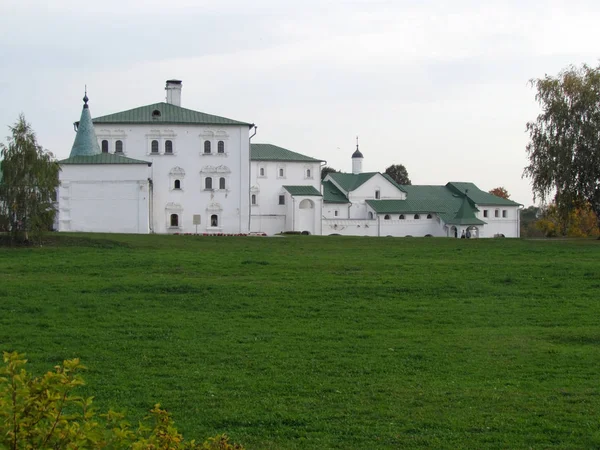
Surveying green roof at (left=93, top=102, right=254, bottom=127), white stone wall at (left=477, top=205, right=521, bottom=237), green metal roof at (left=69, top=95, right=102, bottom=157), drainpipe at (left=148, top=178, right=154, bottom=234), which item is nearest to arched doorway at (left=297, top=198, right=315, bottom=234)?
green roof at (left=93, top=102, right=254, bottom=127)

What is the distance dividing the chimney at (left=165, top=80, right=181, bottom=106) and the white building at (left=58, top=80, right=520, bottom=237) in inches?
3.0

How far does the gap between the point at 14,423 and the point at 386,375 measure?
7216mm

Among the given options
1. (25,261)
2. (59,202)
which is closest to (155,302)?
(25,261)

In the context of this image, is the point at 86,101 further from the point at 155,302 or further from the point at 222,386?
the point at 222,386

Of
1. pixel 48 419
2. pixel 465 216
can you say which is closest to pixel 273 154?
pixel 465 216

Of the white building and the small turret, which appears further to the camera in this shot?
the small turret

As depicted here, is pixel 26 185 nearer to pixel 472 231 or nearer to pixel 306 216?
pixel 306 216

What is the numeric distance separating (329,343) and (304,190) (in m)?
51.0

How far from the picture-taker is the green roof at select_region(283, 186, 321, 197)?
63000mm

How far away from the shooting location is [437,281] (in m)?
20.1

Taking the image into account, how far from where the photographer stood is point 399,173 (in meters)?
101

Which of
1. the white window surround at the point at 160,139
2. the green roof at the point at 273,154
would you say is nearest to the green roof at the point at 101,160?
the white window surround at the point at 160,139

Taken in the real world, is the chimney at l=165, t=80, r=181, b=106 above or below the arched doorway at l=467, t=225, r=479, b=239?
above

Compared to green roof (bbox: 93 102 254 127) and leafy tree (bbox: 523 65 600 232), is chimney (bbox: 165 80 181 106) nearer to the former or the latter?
green roof (bbox: 93 102 254 127)
